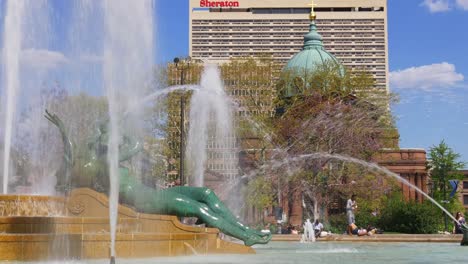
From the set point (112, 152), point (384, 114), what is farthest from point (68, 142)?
point (384, 114)

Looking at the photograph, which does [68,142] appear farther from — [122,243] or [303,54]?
[303,54]

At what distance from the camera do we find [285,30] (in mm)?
166500

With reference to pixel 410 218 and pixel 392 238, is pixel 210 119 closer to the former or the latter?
pixel 410 218

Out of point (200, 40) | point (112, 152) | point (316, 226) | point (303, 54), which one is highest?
point (200, 40)

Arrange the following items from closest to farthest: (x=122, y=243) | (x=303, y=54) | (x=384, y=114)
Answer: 1. (x=122, y=243)
2. (x=384, y=114)
3. (x=303, y=54)

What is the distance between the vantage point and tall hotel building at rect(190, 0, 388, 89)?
164500 millimetres

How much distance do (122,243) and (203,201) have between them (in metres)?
3.38

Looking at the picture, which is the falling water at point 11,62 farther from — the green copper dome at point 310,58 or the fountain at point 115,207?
the green copper dome at point 310,58

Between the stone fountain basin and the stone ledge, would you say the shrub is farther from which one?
the stone fountain basin

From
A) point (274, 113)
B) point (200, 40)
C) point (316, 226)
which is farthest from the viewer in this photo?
point (200, 40)

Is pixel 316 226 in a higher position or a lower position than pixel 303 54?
lower

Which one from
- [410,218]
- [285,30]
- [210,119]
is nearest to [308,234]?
[410,218]

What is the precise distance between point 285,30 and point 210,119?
125685 millimetres

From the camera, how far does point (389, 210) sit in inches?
1625
